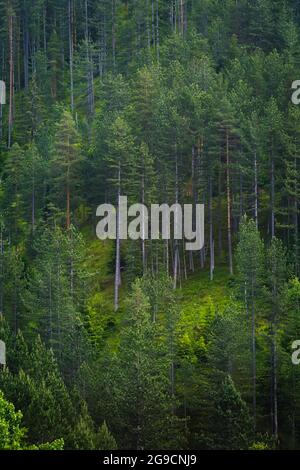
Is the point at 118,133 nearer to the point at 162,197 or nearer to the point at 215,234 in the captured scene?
the point at 162,197

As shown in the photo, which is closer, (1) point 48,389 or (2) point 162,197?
(1) point 48,389

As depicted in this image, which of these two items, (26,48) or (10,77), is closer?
(10,77)

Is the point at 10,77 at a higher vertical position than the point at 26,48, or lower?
lower

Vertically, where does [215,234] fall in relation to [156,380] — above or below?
above

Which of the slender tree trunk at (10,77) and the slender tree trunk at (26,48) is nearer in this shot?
the slender tree trunk at (10,77)

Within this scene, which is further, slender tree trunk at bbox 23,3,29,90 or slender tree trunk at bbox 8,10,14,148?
slender tree trunk at bbox 23,3,29,90

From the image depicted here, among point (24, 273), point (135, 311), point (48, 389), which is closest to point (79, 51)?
point (24, 273)

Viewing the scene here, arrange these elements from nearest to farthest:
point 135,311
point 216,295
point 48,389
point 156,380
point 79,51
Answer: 1. point 48,389
2. point 156,380
3. point 135,311
4. point 216,295
5. point 79,51

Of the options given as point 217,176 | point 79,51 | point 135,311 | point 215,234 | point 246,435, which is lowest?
point 246,435

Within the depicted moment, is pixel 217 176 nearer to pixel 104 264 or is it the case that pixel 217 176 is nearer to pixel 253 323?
pixel 104 264


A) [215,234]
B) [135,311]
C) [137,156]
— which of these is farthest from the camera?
[215,234]
